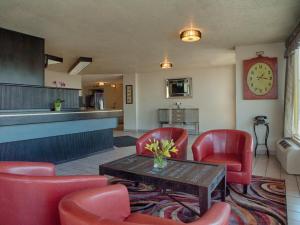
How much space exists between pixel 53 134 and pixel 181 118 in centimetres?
543

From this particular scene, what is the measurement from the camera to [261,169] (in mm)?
4152

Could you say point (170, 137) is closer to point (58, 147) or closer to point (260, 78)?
point (58, 147)

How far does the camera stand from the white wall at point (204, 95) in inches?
343

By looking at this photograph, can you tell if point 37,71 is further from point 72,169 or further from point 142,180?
point 142,180

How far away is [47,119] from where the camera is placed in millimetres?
4316

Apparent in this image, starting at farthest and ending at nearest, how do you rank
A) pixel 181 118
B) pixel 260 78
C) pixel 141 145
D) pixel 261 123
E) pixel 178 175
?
pixel 181 118 → pixel 260 78 → pixel 261 123 → pixel 141 145 → pixel 178 175

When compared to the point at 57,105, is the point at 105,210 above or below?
below

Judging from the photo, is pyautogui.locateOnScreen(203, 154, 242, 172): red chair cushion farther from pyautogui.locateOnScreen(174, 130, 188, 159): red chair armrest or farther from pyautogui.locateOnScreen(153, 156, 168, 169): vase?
pyautogui.locateOnScreen(153, 156, 168, 169): vase

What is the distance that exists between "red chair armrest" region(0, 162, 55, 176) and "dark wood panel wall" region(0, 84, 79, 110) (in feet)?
10.6

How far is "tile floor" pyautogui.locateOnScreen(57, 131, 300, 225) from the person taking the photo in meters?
2.62

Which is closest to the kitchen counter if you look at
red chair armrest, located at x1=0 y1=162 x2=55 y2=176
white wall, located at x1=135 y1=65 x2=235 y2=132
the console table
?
red chair armrest, located at x1=0 y1=162 x2=55 y2=176

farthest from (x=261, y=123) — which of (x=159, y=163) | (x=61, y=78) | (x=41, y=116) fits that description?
(x=61, y=78)

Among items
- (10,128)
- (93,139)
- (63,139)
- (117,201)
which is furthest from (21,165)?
(93,139)

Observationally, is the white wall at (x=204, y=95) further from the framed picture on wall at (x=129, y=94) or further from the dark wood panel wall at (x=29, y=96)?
the dark wood panel wall at (x=29, y=96)
